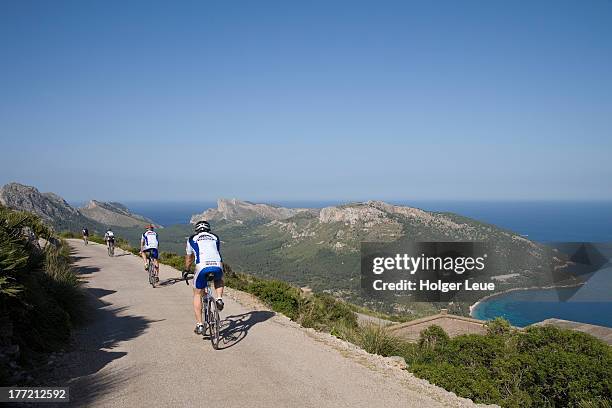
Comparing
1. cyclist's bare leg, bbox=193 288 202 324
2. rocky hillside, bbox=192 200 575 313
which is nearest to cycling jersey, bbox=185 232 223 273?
cyclist's bare leg, bbox=193 288 202 324

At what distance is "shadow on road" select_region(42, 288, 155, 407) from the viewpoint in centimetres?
571

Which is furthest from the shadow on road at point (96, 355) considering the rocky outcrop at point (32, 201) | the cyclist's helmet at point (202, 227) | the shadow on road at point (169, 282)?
the rocky outcrop at point (32, 201)

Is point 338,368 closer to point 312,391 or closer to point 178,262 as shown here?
point 312,391

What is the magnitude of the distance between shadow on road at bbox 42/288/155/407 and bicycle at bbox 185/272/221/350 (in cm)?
152

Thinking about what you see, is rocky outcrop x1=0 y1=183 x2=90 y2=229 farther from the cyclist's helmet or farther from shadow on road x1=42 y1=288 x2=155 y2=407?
the cyclist's helmet

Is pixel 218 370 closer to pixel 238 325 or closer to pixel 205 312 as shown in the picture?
pixel 205 312

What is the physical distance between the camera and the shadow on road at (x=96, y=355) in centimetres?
571

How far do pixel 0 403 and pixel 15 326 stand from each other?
2.19 meters

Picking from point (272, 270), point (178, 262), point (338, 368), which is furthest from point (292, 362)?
point (272, 270)

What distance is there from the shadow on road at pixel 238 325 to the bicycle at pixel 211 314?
29 cm

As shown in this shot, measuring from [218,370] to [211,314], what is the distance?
1.46 metres

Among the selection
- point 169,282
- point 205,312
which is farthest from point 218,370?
A: point 169,282

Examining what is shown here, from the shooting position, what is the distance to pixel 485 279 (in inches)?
5438

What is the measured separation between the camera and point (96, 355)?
7.22m
